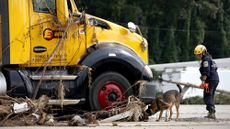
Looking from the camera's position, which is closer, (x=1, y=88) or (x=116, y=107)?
(x=1, y=88)

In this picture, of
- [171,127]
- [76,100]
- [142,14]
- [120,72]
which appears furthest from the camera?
Answer: [142,14]

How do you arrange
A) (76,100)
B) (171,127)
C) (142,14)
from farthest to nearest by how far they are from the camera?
(142,14), (76,100), (171,127)

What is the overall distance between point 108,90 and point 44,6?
2376 mm

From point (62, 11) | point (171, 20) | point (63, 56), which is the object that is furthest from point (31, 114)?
point (171, 20)

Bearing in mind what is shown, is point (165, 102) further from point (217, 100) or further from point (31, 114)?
point (217, 100)

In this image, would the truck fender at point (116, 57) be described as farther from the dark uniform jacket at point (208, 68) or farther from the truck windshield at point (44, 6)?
the dark uniform jacket at point (208, 68)

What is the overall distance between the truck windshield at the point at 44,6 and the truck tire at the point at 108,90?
1.87 m

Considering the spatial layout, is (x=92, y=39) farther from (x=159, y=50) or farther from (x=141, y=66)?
(x=159, y=50)

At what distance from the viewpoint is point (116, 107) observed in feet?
43.0

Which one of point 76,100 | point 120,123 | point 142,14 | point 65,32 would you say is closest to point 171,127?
point 120,123

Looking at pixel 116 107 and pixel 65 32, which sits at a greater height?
pixel 65 32

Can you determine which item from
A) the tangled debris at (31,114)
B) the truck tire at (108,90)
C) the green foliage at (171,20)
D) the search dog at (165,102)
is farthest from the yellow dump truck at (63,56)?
the green foliage at (171,20)

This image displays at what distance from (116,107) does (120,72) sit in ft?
3.22

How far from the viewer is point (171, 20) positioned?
4794cm
